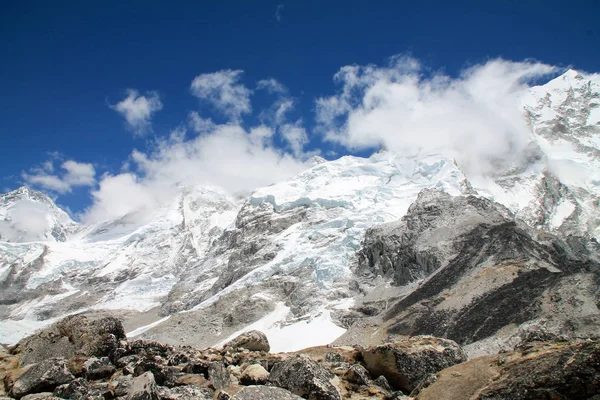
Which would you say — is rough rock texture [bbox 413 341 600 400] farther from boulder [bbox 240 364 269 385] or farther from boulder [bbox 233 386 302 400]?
boulder [bbox 240 364 269 385]

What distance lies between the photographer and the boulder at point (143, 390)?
8742 millimetres

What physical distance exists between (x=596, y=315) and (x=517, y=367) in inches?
1573

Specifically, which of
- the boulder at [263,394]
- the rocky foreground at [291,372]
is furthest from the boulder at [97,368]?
the boulder at [263,394]

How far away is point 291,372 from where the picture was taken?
33.3ft

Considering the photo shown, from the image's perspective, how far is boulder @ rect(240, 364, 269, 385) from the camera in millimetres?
11391

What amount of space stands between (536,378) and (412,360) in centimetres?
545

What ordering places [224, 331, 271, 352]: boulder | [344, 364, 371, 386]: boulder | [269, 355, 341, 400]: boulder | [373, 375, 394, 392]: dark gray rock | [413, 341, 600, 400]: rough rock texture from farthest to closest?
[224, 331, 271, 352]: boulder < [344, 364, 371, 386]: boulder < [373, 375, 394, 392]: dark gray rock < [269, 355, 341, 400]: boulder < [413, 341, 600, 400]: rough rock texture

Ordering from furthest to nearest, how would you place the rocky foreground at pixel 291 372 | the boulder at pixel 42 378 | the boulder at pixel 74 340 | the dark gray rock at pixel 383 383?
the boulder at pixel 74 340, the dark gray rock at pixel 383 383, the boulder at pixel 42 378, the rocky foreground at pixel 291 372

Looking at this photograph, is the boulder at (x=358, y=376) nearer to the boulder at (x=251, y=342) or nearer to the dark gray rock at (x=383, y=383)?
the dark gray rock at (x=383, y=383)

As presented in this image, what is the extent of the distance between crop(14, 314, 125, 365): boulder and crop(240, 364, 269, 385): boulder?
505cm

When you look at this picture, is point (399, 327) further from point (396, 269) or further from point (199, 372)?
point (199, 372)

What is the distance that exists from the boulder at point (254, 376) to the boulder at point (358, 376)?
2286 millimetres

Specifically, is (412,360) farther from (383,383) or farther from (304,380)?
(304,380)

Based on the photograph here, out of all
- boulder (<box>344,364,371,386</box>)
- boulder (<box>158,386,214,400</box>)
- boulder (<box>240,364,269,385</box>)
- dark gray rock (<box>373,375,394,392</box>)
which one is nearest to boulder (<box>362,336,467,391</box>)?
dark gray rock (<box>373,375,394,392</box>)
